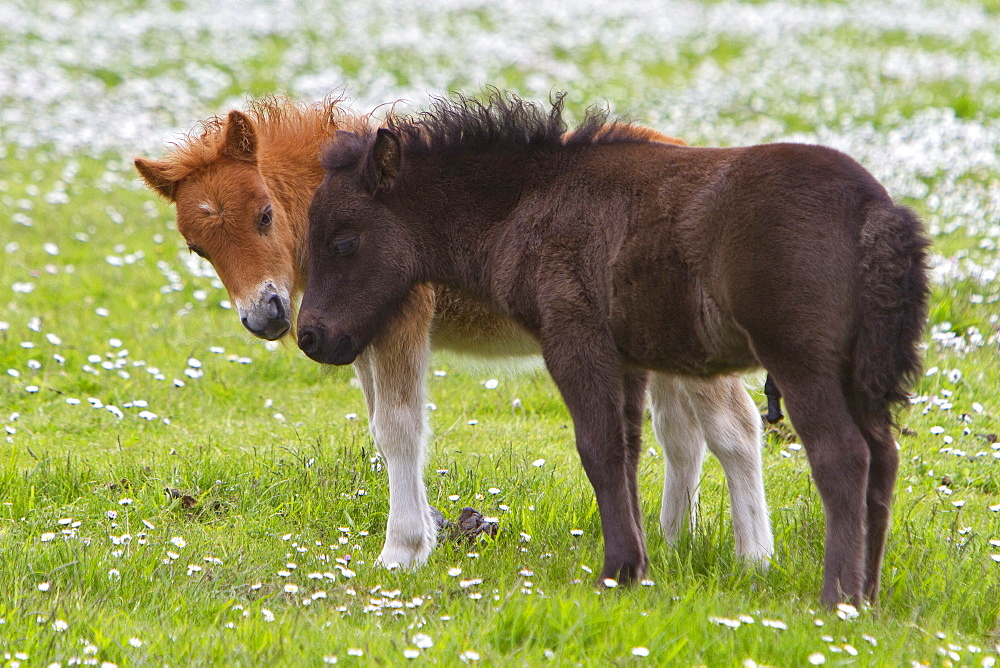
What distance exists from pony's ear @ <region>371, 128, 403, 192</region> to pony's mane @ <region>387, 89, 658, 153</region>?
12 centimetres

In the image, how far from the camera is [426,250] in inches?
180

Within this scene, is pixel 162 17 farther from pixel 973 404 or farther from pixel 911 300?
pixel 911 300

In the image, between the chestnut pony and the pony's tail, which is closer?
the pony's tail

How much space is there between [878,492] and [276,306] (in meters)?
2.77

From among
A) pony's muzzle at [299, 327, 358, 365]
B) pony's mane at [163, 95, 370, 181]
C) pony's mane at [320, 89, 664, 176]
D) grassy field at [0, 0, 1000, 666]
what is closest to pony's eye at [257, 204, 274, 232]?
pony's mane at [163, 95, 370, 181]

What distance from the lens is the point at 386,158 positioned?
14.7ft

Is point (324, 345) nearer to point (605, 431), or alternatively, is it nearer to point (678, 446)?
point (605, 431)

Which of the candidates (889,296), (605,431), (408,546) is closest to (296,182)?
(408,546)

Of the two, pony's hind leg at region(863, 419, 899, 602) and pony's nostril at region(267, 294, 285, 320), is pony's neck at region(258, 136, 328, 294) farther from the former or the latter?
pony's hind leg at region(863, 419, 899, 602)

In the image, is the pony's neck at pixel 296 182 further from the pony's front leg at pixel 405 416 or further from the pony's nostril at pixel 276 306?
the pony's front leg at pixel 405 416

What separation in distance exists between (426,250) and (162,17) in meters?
19.6

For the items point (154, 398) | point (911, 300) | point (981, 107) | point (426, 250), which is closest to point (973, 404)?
point (911, 300)

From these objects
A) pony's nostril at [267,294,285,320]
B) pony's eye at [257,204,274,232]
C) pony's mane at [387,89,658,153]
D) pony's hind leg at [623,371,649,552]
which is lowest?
pony's hind leg at [623,371,649,552]

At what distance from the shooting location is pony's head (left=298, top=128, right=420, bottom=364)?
4520 millimetres
